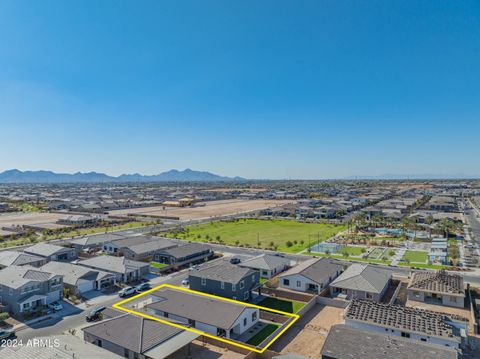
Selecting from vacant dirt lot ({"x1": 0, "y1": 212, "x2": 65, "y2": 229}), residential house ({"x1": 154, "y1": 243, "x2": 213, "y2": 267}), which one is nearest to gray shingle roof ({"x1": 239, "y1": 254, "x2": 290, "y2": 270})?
residential house ({"x1": 154, "y1": 243, "x2": 213, "y2": 267})

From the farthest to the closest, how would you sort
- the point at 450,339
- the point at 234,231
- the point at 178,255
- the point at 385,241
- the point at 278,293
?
the point at 234,231 → the point at 385,241 → the point at 178,255 → the point at 278,293 → the point at 450,339

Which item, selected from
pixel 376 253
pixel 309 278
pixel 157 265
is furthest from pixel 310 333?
pixel 376 253

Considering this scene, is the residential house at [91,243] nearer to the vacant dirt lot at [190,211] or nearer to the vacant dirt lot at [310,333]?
the vacant dirt lot at [310,333]

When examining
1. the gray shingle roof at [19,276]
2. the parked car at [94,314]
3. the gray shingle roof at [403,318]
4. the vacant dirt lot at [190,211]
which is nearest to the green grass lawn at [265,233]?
the vacant dirt lot at [190,211]

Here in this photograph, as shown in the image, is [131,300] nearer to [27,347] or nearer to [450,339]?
[27,347]

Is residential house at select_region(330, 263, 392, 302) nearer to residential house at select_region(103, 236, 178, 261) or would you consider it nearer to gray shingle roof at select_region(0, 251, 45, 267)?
residential house at select_region(103, 236, 178, 261)

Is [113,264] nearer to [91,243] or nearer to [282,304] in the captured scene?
[91,243]

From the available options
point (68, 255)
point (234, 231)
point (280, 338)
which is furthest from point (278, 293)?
point (234, 231)
